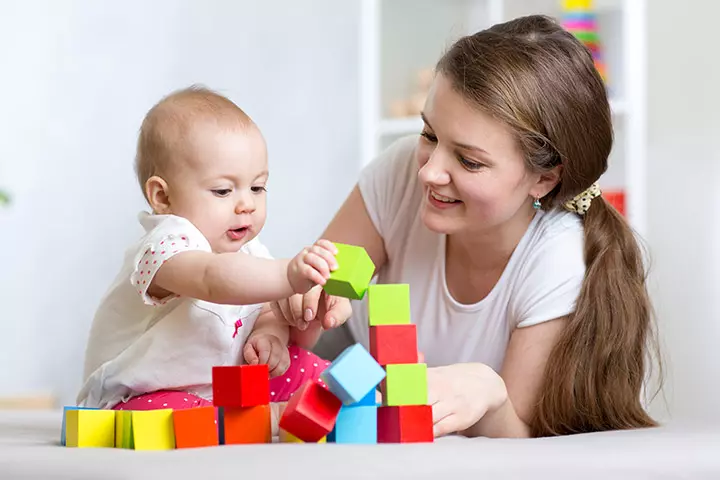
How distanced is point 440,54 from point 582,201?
1.87 meters

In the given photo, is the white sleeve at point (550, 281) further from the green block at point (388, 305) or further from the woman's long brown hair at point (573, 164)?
the green block at point (388, 305)

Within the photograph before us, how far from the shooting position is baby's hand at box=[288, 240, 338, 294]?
1.06m

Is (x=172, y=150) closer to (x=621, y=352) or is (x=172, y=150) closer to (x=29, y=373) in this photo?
(x=621, y=352)

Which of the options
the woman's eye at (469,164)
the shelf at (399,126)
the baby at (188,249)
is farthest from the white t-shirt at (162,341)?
the shelf at (399,126)

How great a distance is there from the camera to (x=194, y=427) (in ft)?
3.66

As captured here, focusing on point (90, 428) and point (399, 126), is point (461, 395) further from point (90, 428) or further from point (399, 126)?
point (399, 126)

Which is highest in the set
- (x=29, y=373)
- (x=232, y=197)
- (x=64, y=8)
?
(x=64, y=8)

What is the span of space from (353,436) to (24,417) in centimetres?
100

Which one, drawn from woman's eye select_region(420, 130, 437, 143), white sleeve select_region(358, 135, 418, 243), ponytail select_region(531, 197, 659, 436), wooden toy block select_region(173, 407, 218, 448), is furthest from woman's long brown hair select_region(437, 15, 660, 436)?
wooden toy block select_region(173, 407, 218, 448)

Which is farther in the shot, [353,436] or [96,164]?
[96,164]

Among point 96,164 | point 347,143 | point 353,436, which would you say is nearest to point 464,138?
point 353,436

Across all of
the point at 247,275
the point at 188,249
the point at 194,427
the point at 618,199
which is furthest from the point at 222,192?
the point at 618,199

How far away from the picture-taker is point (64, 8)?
3.34 metres

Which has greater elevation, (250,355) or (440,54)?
(440,54)
